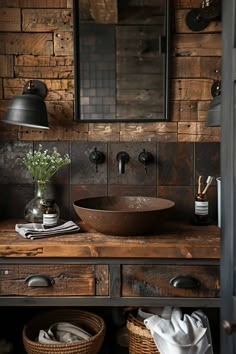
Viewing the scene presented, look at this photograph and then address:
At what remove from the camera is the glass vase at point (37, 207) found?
191 cm

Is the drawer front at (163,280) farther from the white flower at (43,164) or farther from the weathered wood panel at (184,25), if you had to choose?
the weathered wood panel at (184,25)

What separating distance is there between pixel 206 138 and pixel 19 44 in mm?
1208

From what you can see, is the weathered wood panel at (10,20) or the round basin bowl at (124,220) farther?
the weathered wood panel at (10,20)

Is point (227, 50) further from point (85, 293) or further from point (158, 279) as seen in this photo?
point (85, 293)

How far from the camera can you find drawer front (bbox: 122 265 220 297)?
1.56 meters

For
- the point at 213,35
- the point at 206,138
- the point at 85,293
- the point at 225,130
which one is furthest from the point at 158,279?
the point at 213,35

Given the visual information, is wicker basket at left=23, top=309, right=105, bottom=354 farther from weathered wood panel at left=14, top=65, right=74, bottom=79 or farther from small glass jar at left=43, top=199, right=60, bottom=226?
weathered wood panel at left=14, top=65, right=74, bottom=79

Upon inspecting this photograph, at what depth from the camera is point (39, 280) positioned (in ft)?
5.07

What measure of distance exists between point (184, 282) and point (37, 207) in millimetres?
859

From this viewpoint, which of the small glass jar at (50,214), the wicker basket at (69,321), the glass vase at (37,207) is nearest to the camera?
the wicker basket at (69,321)

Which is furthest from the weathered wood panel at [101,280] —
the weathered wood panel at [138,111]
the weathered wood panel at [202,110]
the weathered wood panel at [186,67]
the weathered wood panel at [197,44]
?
the weathered wood panel at [197,44]

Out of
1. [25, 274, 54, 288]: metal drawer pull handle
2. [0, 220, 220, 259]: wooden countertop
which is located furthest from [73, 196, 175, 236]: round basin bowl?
[25, 274, 54, 288]: metal drawer pull handle

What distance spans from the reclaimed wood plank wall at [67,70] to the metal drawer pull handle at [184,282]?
2.78 feet

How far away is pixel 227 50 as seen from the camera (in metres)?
1.09
